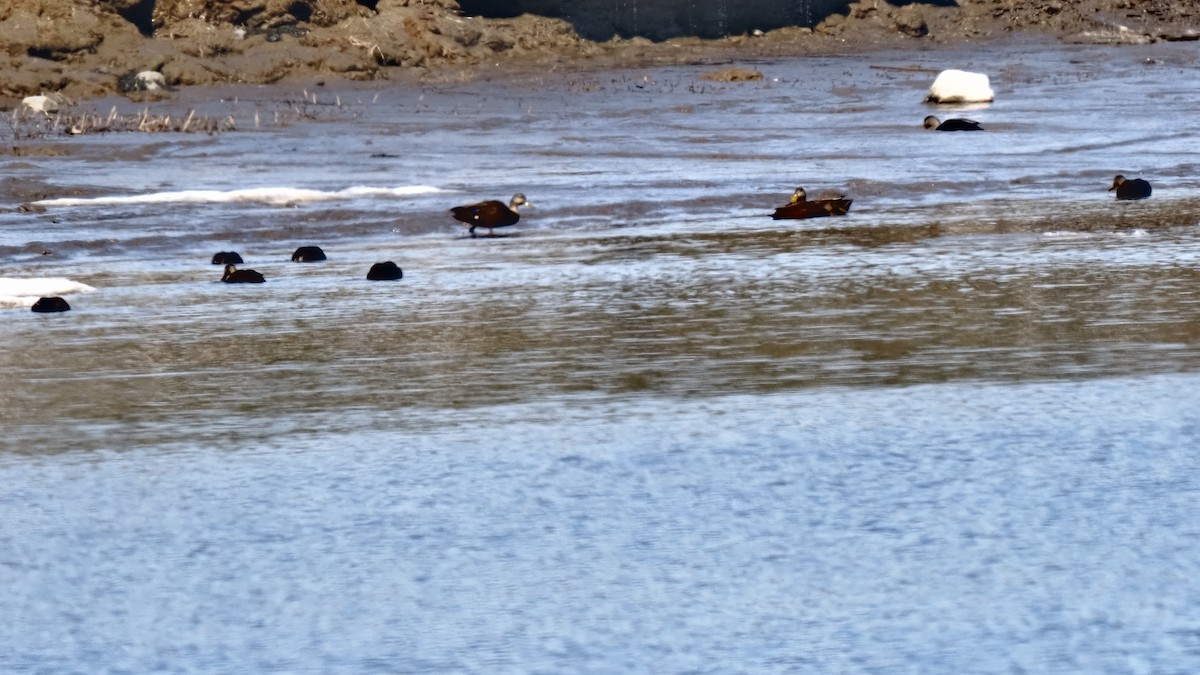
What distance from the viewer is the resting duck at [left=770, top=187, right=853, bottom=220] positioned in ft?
39.3

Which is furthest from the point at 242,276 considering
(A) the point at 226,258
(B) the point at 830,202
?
(B) the point at 830,202

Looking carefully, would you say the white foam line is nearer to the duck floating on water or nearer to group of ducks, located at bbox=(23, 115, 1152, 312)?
group of ducks, located at bbox=(23, 115, 1152, 312)

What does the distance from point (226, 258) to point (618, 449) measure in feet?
19.9

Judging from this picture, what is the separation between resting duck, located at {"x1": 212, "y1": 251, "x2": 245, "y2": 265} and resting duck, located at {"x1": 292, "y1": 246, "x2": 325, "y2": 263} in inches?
14.3

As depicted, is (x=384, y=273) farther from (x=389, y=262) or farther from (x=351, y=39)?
(x=351, y=39)

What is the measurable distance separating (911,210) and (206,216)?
195 inches

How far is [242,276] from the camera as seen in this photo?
9336 mm

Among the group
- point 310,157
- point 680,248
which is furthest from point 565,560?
point 310,157

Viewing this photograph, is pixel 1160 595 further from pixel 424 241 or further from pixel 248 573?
pixel 424 241

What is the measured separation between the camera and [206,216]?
13234 mm

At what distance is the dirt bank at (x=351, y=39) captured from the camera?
94.3ft

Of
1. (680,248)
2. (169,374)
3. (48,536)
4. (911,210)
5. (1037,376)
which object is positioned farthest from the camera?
(911,210)

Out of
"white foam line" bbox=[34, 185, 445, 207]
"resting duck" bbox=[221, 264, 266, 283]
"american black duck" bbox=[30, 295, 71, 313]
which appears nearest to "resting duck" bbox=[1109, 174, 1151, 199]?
"white foam line" bbox=[34, 185, 445, 207]

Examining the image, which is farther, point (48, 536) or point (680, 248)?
point (680, 248)
